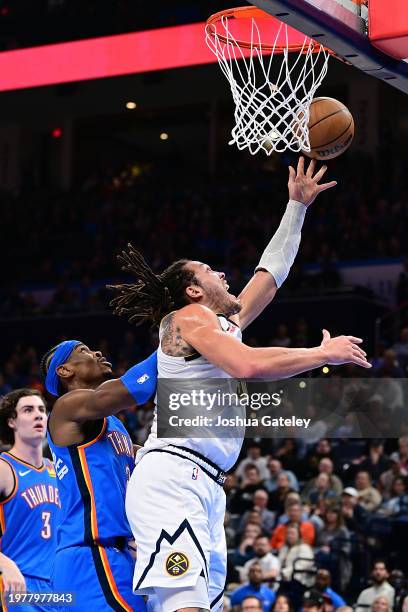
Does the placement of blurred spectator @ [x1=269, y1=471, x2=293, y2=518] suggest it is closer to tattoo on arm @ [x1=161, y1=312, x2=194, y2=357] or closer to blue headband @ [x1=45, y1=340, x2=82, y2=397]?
blue headband @ [x1=45, y1=340, x2=82, y2=397]

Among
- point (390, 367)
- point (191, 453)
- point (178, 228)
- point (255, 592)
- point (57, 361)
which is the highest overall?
point (178, 228)

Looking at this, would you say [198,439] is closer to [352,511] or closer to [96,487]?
[96,487]

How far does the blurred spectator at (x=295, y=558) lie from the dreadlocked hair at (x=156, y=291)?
16.0 feet

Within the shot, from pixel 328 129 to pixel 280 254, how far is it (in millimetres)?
696

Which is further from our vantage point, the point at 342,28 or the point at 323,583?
the point at 323,583

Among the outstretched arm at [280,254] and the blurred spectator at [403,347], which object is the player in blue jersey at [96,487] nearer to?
the outstretched arm at [280,254]

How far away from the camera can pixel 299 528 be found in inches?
369

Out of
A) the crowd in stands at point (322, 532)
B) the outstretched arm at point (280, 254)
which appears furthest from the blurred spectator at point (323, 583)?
the outstretched arm at point (280, 254)

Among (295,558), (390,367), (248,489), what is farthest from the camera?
(390,367)

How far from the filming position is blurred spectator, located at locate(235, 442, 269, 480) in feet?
35.8

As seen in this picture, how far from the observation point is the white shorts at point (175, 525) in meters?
3.87

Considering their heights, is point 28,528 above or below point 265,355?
below

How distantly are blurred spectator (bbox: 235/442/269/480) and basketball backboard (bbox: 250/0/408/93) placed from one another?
666 cm

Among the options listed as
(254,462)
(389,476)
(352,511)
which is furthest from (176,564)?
(254,462)
